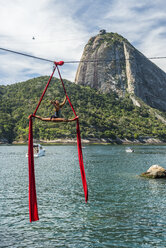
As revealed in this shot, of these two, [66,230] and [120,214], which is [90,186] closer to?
[120,214]

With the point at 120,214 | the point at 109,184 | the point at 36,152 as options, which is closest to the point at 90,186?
the point at 109,184

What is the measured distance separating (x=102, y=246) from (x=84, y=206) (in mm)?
10737

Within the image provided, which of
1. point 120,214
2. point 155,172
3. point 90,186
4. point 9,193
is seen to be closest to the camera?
point 120,214

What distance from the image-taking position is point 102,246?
19656mm

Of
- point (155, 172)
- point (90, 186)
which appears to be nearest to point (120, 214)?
point (90, 186)

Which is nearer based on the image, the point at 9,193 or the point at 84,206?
the point at 84,206

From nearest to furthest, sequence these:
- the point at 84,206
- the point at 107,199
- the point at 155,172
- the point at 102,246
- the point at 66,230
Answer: the point at 102,246 → the point at 66,230 → the point at 84,206 → the point at 107,199 → the point at 155,172

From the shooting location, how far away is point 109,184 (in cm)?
4500

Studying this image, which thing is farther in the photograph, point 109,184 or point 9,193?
point 109,184

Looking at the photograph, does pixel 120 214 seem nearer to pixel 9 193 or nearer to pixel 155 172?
pixel 9 193

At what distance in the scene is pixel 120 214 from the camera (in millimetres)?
27281

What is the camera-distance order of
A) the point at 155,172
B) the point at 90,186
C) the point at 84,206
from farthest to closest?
the point at 155,172, the point at 90,186, the point at 84,206

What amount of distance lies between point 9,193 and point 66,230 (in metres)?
18.1

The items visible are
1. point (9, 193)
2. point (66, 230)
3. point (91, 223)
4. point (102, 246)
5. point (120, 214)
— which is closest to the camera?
point (102, 246)
